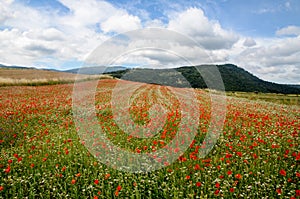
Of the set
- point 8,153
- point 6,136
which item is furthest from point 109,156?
point 6,136

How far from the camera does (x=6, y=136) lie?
9.38m

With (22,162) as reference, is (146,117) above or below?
above

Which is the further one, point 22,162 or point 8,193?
point 22,162

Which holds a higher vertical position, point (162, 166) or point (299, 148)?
point (299, 148)

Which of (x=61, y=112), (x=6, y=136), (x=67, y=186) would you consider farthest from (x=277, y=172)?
(x=61, y=112)

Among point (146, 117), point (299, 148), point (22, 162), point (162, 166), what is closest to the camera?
point (162, 166)

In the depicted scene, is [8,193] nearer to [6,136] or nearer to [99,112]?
[6,136]

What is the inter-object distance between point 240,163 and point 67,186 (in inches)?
180

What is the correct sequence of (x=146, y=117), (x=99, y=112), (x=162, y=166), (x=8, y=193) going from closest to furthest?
(x=8, y=193)
(x=162, y=166)
(x=146, y=117)
(x=99, y=112)

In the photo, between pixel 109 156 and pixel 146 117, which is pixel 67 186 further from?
pixel 146 117

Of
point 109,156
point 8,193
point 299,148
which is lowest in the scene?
point 8,193

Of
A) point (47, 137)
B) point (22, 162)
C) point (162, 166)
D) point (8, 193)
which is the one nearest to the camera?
point (8, 193)

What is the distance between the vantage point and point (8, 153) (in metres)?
7.52

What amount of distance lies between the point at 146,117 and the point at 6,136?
20.4ft
